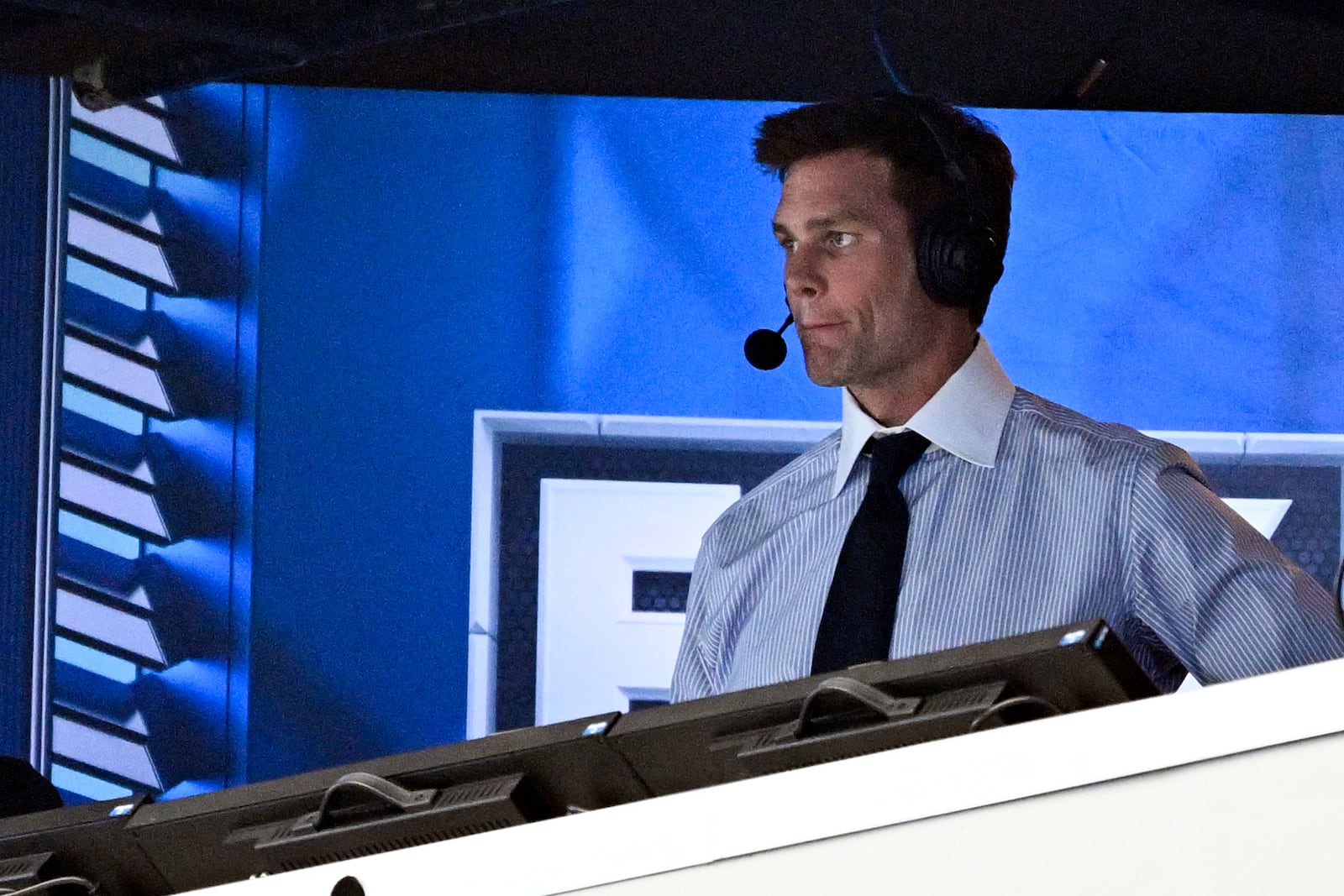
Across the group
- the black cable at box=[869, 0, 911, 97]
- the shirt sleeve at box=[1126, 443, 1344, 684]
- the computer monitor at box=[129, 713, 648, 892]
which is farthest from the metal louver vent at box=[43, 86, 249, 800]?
the computer monitor at box=[129, 713, 648, 892]

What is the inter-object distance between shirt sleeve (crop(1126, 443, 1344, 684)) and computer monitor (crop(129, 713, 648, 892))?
78 cm

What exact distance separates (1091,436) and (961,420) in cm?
14

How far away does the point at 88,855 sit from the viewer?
1110 mm

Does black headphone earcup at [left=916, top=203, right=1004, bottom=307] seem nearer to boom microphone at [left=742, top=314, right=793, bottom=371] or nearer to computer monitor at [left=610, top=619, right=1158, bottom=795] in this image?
boom microphone at [left=742, top=314, right=793, bottom=371]

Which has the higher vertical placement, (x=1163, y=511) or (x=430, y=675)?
(x=1163, y=511)

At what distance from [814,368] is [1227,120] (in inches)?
50.9

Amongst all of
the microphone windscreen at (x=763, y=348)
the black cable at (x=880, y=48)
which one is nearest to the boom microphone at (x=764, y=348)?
the microphone windscreen at (x=763, y=348)

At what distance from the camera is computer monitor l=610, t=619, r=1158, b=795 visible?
89cm

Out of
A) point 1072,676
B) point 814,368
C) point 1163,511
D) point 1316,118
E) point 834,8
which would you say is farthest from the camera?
point 1316,118

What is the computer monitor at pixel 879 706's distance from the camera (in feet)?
2.92

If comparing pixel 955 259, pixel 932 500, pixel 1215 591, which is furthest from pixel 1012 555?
pixel 955 259

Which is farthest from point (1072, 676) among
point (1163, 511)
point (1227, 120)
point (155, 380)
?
point (155, 380)

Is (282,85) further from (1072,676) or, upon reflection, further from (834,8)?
(1072,676)

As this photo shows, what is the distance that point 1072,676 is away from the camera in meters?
0.90
